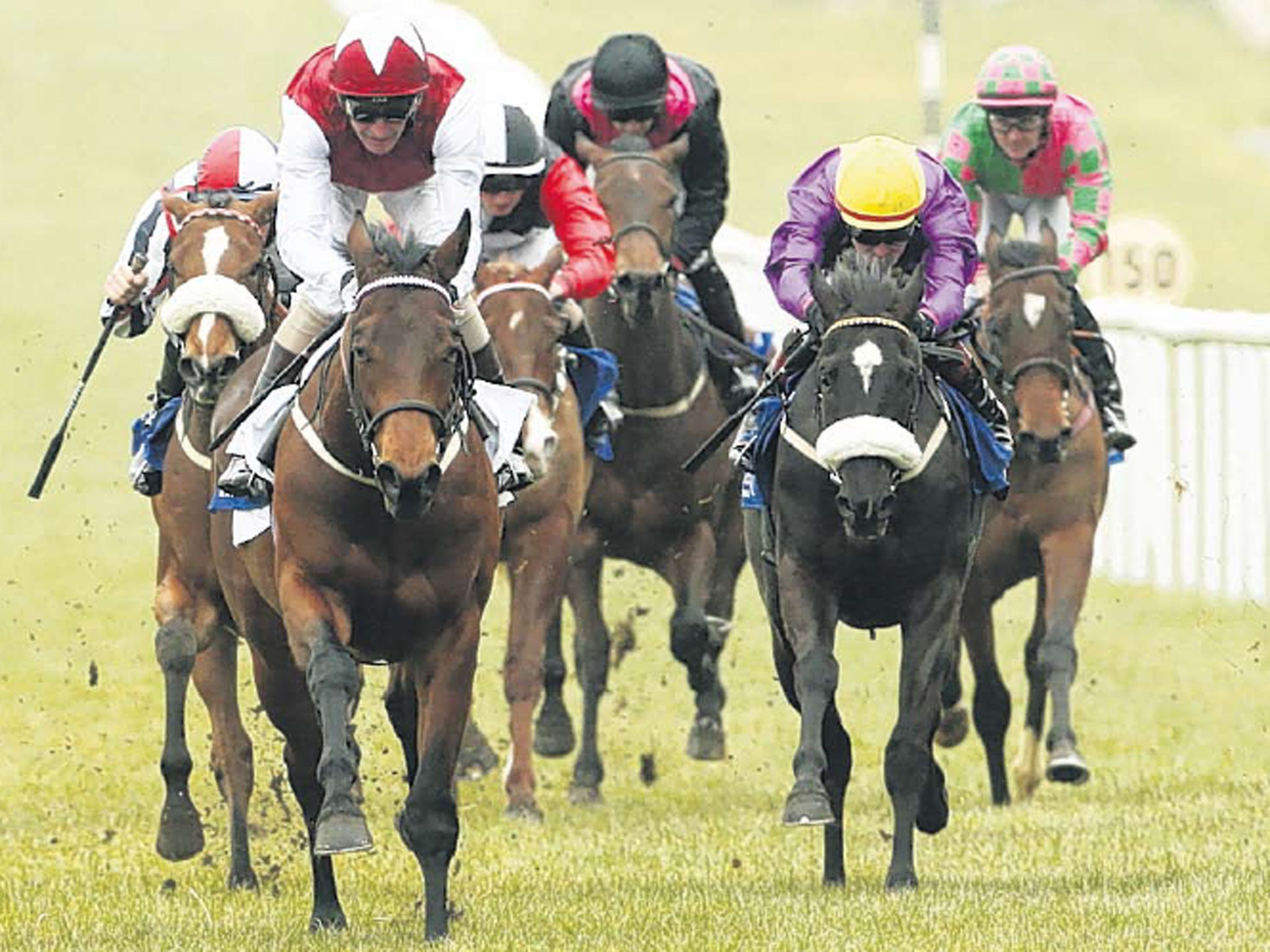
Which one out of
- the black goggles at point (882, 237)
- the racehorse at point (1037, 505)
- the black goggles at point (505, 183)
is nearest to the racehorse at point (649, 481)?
the black goggles at point (505, 183)

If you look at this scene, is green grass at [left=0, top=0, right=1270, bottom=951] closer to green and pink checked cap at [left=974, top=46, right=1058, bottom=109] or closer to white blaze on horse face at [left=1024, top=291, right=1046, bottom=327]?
white blaze on horse face at [left=1024, top=291, right=1046, bottom=327]

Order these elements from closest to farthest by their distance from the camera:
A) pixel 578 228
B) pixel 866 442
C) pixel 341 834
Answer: pixel 341 834, pixel 866 442, pixel 578 228

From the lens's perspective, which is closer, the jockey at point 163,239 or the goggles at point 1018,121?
the jockey at point 163,239

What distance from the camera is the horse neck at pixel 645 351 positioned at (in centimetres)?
1100

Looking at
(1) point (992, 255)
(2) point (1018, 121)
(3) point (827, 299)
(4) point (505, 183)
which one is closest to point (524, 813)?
(4) point (505, 183)

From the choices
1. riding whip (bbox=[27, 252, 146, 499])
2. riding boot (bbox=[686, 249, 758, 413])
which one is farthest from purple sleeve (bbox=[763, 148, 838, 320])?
riding boot (bbox=[686, 249, 758, 413])

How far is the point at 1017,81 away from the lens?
10.7 metres

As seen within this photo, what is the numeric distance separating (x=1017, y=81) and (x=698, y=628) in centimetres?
236

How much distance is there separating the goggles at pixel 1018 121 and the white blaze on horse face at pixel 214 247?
3.54 m

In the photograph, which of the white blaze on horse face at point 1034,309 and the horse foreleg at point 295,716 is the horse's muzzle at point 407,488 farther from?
the white blaze on horse face at point 1034,309

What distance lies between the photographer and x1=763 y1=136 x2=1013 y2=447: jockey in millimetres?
8273

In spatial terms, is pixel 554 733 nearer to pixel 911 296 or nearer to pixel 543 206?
pixel 543 206

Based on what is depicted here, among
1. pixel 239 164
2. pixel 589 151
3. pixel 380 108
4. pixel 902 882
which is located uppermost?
pixel 589 151

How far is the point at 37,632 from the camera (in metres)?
14.5
